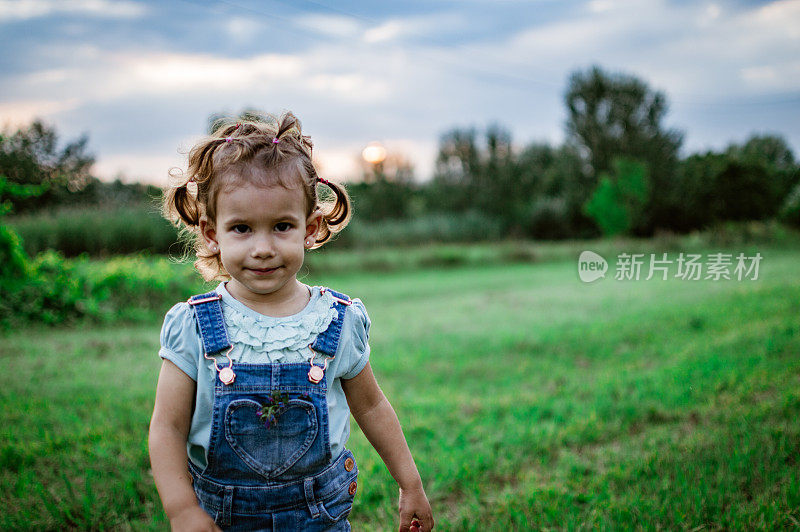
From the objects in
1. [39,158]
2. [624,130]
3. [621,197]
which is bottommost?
[39,158]

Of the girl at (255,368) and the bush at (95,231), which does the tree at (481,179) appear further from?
the girl at (255,368)

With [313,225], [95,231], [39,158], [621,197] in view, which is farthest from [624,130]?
[313,225]

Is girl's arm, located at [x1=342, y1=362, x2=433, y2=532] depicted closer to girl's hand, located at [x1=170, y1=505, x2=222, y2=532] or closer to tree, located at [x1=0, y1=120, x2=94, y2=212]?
girl's hand, located at [x1=170, y1=505, x2=222, y2=532]

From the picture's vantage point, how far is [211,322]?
1.45 metres

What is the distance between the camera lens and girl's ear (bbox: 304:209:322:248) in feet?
5.30

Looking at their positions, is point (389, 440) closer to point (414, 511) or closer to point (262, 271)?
point (414, 511)

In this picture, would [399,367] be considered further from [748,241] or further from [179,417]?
[748,241]

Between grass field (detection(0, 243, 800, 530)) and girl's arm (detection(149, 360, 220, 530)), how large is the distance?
3.43 ft

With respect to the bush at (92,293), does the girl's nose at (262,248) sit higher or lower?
higher

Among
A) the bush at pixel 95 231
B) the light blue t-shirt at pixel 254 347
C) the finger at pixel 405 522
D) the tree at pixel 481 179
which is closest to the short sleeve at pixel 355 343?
the light blue t-shirt at pixel 254 347

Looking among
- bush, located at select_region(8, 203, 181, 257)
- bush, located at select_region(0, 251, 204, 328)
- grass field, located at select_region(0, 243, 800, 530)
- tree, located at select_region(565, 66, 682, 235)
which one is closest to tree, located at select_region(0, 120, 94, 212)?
bush, located at select_region(0, 251, 204, 328)

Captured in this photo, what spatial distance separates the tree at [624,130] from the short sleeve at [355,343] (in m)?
16.9

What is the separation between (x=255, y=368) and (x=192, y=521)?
13.8 inches

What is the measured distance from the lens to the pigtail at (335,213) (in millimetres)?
1753
